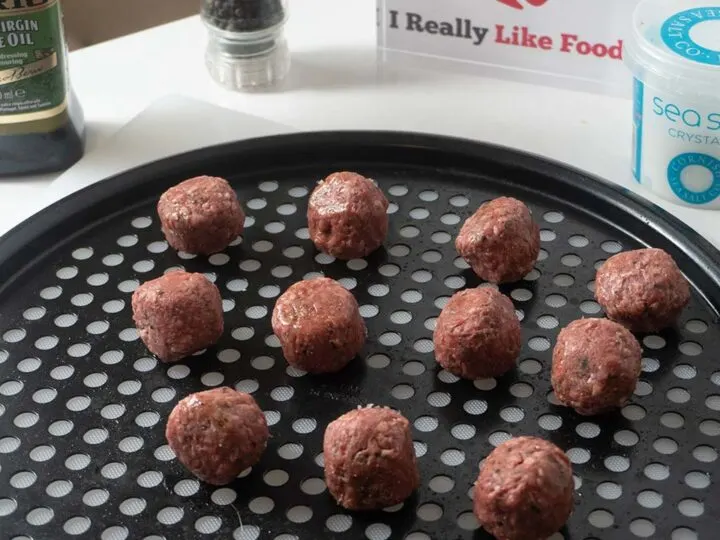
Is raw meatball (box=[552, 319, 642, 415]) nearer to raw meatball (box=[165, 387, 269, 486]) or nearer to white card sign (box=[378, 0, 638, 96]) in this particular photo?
raw meatball (box=[165, 387, 269, 486])

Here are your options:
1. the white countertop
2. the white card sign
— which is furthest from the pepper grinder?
the white card sign

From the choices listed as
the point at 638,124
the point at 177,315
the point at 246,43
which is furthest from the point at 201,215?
the point at 638,124

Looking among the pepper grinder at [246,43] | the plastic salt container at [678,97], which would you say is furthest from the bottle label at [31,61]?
the plastic salt container at [678,97]

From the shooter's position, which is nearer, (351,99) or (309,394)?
(309,394)

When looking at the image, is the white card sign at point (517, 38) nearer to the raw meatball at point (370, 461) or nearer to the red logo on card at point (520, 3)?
the red logo on card at point (520, 3)

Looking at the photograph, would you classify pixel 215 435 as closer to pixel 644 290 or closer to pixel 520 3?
pixel 644 290

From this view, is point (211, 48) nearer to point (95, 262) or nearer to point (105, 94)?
point (105, 94)

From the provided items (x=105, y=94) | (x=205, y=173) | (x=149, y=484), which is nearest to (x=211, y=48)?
(x=105, y=94)
